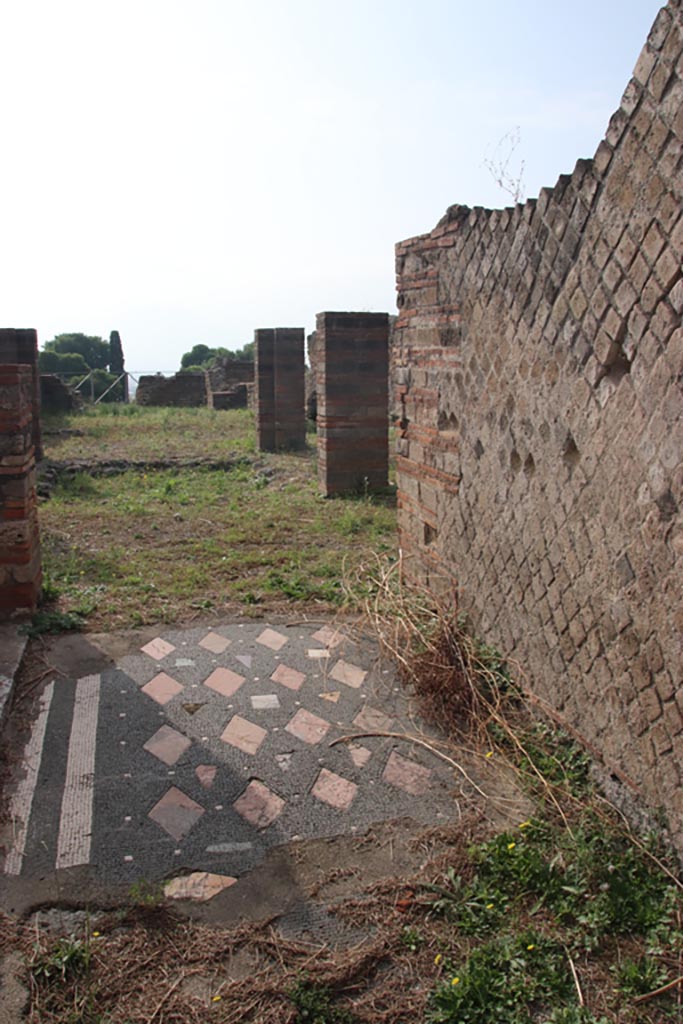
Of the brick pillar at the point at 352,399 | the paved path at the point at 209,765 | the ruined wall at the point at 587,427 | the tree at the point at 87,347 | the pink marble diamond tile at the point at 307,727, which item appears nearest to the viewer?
the ruined wall at the point at 587,427

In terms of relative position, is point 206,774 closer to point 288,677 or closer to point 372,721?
point 372,721

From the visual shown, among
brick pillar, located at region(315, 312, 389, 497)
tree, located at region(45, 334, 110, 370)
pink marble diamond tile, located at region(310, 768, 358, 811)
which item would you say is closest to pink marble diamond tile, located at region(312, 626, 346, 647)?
pink marble diamond tile, located at region(310, 768, 358, 811)

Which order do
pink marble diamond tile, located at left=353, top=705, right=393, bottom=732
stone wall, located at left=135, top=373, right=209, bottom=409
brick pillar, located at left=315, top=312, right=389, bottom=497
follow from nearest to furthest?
pink marble diamond tile, located at left=353, top=705, right=393, bottom=732
brick pillar, located at left=315, top=312, right=389, bottom=497
stone wall, located at left=135, top=373, right=209, bottom=409

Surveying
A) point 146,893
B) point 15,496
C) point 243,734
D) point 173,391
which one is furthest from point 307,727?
point 173,391

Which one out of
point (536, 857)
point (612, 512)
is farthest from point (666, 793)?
point (612, 512)

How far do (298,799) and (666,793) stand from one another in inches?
63.7

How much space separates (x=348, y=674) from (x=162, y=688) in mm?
1147

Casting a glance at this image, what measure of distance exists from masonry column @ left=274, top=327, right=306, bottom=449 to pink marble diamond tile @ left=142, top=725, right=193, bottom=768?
11.1m

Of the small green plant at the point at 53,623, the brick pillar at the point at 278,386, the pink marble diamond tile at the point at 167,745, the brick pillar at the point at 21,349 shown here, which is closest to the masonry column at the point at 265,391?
the brick pillar at the point at 278,386

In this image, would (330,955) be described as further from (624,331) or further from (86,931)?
(624,331)

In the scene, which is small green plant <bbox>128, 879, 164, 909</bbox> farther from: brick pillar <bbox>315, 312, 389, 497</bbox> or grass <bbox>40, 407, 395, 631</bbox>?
brick pillar <bbox>315, 312, 389, 497</bbox>

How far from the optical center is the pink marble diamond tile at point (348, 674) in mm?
4953

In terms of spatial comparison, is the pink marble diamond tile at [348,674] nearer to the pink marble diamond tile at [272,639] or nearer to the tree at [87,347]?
the pink marble diamond tile at [272,639]

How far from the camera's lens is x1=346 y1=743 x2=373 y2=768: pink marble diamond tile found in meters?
4.07
